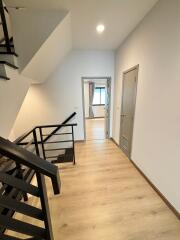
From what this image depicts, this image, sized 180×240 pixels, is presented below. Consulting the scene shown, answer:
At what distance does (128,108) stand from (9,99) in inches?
89.2

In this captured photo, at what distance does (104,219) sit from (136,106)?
1896 millimetres

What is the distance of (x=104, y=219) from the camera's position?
1.60 m

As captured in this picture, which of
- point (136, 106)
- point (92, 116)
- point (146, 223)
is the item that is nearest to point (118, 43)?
point (136, 106)

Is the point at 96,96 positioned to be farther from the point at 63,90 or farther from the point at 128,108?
the point at 128,108

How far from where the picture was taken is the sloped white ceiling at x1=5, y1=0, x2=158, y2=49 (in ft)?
5.90

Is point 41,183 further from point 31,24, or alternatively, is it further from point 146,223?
point 31,24

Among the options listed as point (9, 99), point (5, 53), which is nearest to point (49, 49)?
point (5, 53)

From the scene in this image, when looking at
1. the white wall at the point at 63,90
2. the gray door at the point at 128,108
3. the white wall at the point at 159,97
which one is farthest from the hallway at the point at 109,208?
the white wall at the point at 63,90

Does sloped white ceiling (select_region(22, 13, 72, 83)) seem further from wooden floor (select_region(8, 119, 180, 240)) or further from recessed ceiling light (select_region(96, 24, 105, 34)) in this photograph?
wooden floor (select_region(8, 119, 180, 240))

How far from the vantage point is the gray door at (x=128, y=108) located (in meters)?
2.66

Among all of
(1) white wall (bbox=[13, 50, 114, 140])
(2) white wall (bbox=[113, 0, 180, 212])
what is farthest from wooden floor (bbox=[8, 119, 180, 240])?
(1) white wall (bbox=[13, 50, 114, 140])

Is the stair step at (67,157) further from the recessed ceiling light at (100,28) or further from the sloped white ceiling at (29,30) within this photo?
the recessed ceiling light at (100,28)

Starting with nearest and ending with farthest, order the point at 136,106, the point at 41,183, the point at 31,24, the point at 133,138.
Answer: the point at 41,183
the point at 31,24
the point at 136,106
the point at 133,138

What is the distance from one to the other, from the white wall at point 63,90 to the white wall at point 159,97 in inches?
48.0
